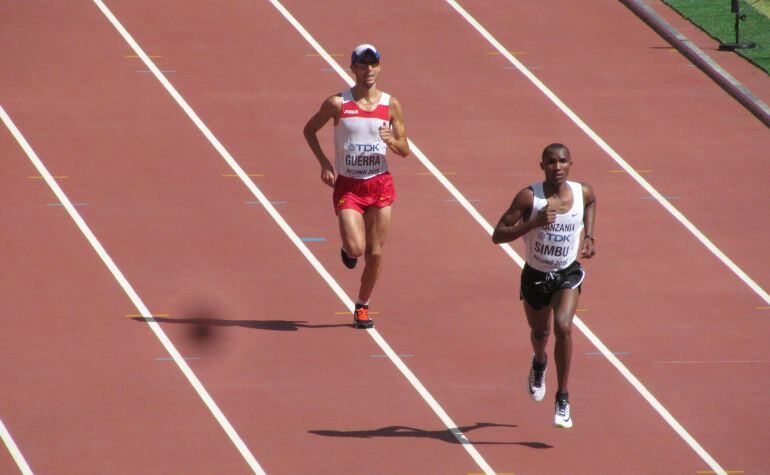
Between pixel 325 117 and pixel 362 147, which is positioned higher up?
pixel 325 117

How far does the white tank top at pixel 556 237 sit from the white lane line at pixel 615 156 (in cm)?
421

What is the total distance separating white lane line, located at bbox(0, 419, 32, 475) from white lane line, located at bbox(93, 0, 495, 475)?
3.01m

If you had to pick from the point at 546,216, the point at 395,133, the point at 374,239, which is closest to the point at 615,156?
the point at 395,133

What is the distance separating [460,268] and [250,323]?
7.84ft

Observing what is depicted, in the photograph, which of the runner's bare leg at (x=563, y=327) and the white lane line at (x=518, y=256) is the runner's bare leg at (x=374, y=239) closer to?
the white lane line at (x=518, y=256)

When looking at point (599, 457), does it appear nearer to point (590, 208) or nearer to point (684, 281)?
point (590, 208)

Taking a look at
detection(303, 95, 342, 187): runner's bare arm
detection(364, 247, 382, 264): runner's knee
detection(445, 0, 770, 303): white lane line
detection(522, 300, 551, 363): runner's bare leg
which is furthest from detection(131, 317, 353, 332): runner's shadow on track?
detection(445, 0, 770, 303): white lane line

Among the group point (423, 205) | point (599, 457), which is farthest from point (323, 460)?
point (423, 205)

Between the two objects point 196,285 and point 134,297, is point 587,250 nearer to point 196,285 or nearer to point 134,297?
point 196,285

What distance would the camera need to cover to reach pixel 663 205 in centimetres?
1695

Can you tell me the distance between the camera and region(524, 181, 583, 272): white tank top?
36.1ft

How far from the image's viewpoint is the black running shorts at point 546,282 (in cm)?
1109

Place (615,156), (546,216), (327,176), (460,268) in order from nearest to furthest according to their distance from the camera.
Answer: (546,216) → (327,176) → (460,268) → (615,156)

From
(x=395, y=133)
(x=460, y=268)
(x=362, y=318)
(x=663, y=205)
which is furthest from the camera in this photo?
(x=663, y=205)
